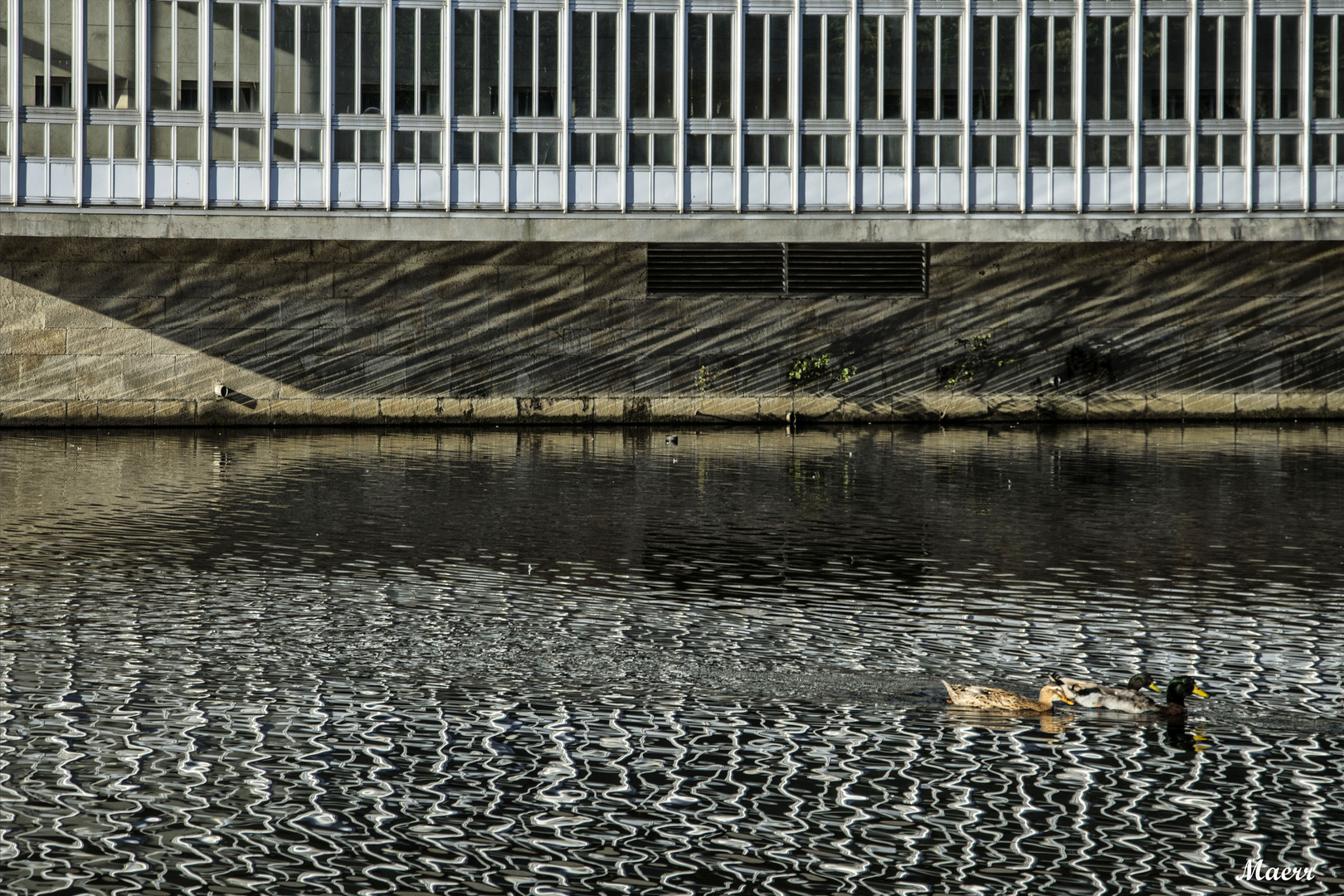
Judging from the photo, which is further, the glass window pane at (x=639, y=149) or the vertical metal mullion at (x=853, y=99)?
the vertical metal mullion at (x=853, y=99)

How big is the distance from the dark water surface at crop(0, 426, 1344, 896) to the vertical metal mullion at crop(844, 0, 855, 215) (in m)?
16.4

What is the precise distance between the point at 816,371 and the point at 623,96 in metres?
7.55

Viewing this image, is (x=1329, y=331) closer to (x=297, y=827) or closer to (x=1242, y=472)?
(x=1242, y=472)

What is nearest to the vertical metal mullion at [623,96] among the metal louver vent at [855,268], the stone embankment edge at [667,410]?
the metal louver vent at [855,268]

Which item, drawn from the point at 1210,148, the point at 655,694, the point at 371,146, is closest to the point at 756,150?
the point at 371,146

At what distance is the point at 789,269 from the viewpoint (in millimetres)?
38094

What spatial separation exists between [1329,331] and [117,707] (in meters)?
34.5

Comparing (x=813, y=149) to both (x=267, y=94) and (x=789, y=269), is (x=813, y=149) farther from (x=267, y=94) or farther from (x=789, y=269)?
(x=267, y=94)

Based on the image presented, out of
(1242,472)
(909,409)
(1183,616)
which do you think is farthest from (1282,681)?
(909,409)

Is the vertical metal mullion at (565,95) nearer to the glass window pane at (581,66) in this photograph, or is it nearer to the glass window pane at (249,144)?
the glass window pane at (581,66)

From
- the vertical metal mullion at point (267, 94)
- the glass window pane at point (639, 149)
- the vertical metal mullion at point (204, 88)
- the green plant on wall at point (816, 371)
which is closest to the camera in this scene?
the vertical metal mullion at point (204, 88)

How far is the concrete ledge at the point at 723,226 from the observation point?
114 feet

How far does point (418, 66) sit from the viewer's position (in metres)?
35.8

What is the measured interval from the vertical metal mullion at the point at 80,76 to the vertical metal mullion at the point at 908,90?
16.8m
